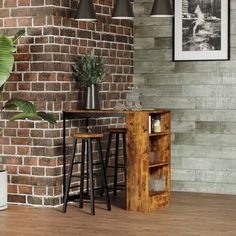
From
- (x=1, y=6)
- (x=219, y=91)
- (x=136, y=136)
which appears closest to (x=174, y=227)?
(x=136, y=136)

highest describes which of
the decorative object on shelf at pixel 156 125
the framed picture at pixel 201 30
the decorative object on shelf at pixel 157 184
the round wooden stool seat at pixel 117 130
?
the framed picture at pixel 201 30

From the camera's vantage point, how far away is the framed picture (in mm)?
8000

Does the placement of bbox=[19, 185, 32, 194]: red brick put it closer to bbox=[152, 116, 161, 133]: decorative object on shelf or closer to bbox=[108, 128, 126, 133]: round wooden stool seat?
bbox=[108, 128, 126, 133]: round wooden stool seat

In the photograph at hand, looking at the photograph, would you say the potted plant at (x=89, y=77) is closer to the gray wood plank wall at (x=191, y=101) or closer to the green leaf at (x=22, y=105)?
the green leaf at (x=22, y=105)

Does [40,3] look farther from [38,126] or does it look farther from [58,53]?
[38,126]

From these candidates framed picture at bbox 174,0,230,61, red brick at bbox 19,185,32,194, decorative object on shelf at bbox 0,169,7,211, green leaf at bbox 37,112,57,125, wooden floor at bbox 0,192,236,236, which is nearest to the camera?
wooden floor at bbox 0,192,236,236

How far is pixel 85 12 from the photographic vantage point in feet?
23.5

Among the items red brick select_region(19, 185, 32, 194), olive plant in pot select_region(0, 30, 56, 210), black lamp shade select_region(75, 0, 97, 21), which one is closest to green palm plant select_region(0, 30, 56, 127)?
A: olive plant in pot select_region(0, 30, 56, 210)

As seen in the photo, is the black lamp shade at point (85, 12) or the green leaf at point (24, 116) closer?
the green leaf at point (24, 116)

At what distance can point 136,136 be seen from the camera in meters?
6.91

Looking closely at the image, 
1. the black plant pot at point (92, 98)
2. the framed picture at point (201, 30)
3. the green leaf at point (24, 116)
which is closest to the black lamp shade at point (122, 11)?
the black plant pot at point (92, 98)

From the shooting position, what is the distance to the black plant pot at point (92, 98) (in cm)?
737

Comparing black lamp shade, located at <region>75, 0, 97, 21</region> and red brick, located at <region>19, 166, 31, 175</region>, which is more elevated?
black lamp shade, located at <region>75, 0, 97, 21</region>

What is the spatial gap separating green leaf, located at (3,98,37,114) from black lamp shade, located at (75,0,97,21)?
0.99 meters
